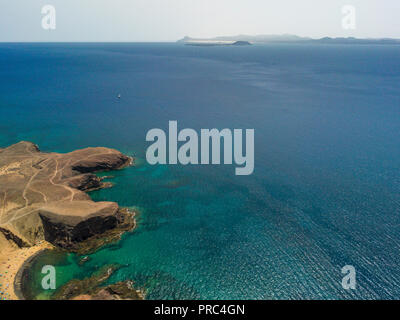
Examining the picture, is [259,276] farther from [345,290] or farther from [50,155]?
[50,155]

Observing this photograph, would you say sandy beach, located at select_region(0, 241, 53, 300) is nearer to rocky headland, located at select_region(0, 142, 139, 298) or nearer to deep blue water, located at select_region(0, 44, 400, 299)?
rocky headland, located at select_region(0, 142, 139, 298)

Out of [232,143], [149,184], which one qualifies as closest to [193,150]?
[232,143]

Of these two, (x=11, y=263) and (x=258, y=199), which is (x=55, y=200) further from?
(x=258, y=199)

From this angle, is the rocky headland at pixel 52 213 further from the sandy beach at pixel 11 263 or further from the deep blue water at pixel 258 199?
the deep blue water at pixel 258 199

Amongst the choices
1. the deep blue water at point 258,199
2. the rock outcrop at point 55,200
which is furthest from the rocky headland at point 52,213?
the deep blue water at point 258,199

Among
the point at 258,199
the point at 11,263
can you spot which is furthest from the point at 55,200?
the point at 258,199

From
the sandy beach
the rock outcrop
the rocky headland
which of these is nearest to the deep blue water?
the sandy beach
